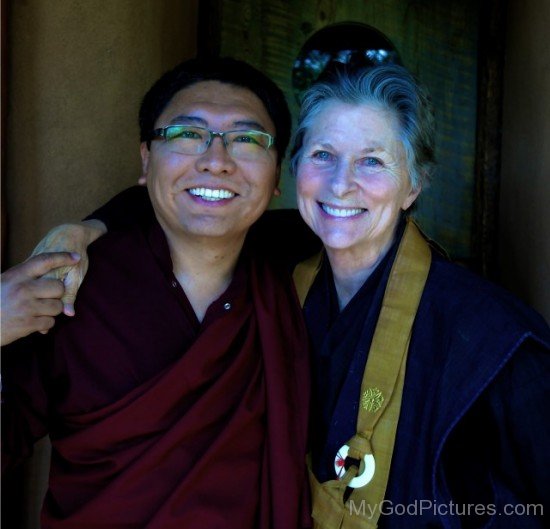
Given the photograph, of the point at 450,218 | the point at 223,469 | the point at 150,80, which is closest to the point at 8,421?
the point at 223,469

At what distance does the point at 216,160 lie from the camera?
175cm

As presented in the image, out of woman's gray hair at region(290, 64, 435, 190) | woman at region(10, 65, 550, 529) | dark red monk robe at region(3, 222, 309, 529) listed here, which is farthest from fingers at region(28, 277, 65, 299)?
woman's gray hair at region(290, 64, 435, 190)

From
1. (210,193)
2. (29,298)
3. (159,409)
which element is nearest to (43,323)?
(29,298)

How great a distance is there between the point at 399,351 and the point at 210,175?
64 centimetres

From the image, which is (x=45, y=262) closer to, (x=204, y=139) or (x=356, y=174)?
(x=204, y=139)

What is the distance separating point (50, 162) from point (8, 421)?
0.94 m

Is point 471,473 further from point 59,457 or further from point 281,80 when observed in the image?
point 281,80

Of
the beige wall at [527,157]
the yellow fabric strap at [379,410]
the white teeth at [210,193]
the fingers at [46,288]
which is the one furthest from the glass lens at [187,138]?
the beige wall at [527,157]

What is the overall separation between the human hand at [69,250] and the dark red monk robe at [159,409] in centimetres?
7

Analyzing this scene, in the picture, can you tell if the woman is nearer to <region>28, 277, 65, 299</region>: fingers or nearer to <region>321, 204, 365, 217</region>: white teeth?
<region>321, 204, 365, 217</region>: white teeth

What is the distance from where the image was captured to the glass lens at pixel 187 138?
5.88 feet

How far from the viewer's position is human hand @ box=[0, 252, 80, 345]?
1.49 metres

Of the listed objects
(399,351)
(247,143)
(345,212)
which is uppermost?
(247,143)

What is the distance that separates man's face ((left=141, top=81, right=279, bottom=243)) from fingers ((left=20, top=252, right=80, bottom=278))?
1.08 feet
